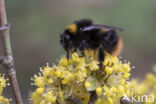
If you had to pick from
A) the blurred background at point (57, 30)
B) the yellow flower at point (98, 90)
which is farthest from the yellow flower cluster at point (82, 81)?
the blurred background at point (57, 30)

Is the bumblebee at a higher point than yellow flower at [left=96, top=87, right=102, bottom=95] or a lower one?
higher

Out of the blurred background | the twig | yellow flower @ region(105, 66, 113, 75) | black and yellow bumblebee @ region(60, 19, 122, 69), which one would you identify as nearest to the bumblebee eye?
black and yellow bumblebee @ region(60, 19, 122, 69)

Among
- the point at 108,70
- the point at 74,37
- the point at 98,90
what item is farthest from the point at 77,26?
the point at 98,90

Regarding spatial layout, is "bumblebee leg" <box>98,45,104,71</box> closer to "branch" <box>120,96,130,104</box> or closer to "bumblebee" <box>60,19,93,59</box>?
"bumblebee" <box>60,19,93,59</box>

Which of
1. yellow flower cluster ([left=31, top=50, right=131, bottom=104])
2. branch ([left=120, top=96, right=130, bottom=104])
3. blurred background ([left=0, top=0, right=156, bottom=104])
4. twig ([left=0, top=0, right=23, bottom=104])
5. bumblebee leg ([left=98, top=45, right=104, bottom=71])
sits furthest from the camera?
blurred background ([left=0, top=0, right=156, bottom=104])

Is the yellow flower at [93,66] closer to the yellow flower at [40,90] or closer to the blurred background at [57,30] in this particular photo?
the yellow flower at [40,90]

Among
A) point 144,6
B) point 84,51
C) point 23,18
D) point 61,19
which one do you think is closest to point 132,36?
point 144,6
